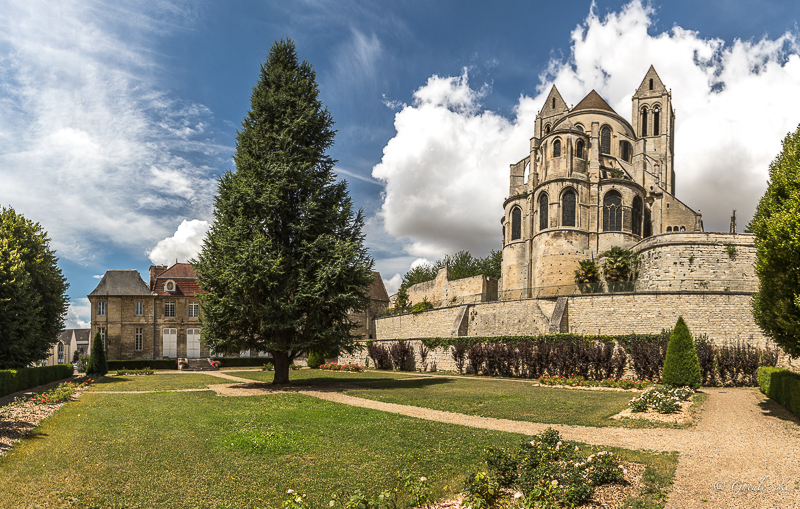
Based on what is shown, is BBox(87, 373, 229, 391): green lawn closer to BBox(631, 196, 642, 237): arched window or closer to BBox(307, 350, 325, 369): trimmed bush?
BBox(307, 350, 325, 369): trimmed bush

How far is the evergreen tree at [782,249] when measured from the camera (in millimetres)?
10594

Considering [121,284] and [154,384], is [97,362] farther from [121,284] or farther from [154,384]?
[121,284]

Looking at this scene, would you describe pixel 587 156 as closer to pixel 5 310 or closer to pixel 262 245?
pixel 262 245

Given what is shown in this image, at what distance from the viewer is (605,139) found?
43.4m

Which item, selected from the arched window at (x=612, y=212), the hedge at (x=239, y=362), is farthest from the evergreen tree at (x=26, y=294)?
the arched window at (x=612, y=212)

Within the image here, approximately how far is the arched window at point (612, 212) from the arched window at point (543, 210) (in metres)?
4.19

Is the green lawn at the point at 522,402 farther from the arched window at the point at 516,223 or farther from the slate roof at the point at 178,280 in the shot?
the slate roof at the point at 178,280

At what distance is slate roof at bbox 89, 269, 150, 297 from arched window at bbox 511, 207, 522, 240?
3307 centimetres

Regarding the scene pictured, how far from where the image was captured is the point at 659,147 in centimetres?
4578

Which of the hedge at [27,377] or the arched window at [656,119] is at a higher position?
the arched window at [656,119]

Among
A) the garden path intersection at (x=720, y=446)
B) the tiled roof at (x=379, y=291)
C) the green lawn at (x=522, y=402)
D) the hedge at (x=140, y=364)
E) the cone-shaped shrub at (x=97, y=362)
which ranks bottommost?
the hedge at (x=140, y=364)

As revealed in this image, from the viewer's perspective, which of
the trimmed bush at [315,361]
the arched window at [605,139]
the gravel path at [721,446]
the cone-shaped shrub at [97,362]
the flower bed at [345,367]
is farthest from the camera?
the arched window at [605,139]

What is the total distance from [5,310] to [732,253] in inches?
1317

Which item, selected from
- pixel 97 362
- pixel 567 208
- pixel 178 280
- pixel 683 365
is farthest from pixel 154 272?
pixel 683 365
